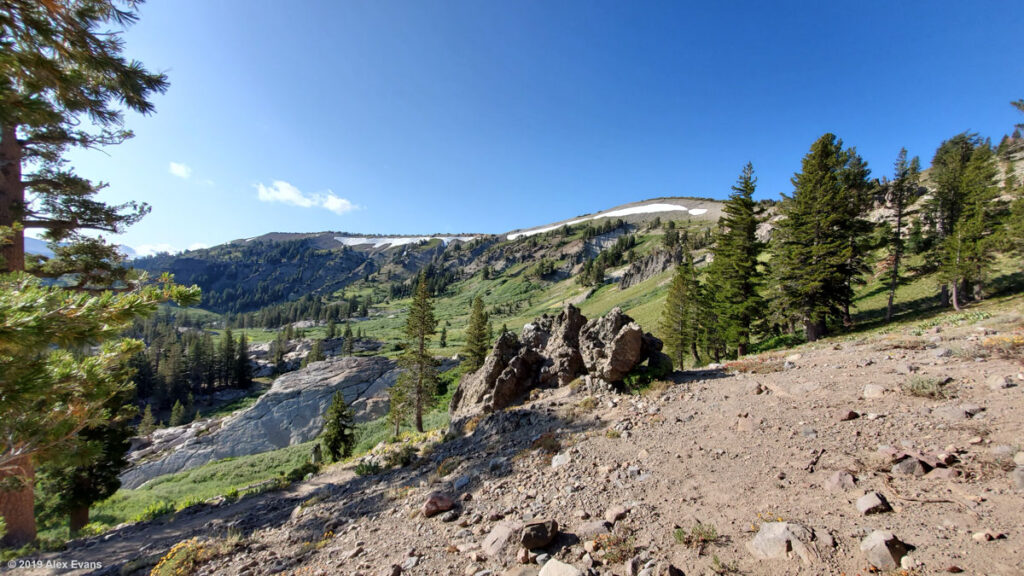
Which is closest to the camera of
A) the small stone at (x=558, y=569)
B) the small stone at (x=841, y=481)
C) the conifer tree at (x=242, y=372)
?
the small stone at (x=558, y=569)

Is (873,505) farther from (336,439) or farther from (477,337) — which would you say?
(477,337)

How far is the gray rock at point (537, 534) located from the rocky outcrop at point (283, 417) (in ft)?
147

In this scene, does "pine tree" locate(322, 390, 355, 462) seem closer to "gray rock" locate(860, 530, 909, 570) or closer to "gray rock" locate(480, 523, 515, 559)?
"gray rock" locate(480, 523, 515, 559)

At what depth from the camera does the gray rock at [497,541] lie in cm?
565

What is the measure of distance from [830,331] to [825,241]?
20.3 ft

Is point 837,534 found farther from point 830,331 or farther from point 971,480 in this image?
point 830,331

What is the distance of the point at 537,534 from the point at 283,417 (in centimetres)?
5260

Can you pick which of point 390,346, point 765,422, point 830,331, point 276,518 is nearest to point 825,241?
point 830,331

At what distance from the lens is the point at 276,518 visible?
1049 centimetres

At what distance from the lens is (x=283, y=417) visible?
4622cm

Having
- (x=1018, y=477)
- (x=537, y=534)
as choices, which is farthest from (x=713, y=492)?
(x=1018, y=477)

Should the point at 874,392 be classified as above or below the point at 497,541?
above

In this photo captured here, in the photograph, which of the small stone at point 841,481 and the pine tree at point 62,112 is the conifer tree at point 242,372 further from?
the small stone at point 841,481

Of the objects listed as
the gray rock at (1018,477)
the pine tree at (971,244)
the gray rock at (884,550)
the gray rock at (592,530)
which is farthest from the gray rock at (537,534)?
the pine tree at (971,244)
